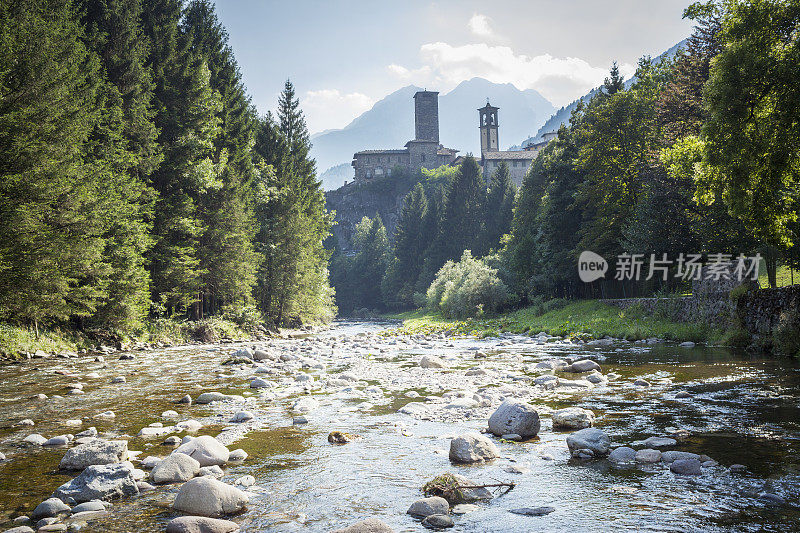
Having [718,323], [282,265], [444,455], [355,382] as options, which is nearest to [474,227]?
[282,265]

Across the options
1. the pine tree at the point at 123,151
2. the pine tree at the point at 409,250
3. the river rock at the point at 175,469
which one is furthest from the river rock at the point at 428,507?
the pine tree at the point at 409,250

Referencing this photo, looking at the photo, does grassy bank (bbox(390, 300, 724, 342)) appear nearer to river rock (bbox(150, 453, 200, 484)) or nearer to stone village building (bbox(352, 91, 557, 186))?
river rock (bbox(150, 453, 200, 484))

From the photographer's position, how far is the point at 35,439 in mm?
7359

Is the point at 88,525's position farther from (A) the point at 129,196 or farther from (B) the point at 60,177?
(A) the point at 129,196

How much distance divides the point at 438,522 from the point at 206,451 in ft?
10.6

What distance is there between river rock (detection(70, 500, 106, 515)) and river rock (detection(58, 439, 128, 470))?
1304 millimetres

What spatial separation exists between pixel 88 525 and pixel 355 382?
9.05m

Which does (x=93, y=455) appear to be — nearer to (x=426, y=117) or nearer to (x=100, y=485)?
(x=100, y=485)

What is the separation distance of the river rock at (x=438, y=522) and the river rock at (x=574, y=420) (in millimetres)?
3952

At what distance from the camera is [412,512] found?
488 cm

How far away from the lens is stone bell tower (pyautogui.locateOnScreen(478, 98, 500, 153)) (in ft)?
494

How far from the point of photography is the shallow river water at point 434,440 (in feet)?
15.6

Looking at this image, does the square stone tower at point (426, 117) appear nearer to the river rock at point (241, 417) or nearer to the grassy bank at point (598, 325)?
the grassy bank at point (598, 325)

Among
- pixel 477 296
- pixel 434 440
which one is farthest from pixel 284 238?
pixel 434 440
